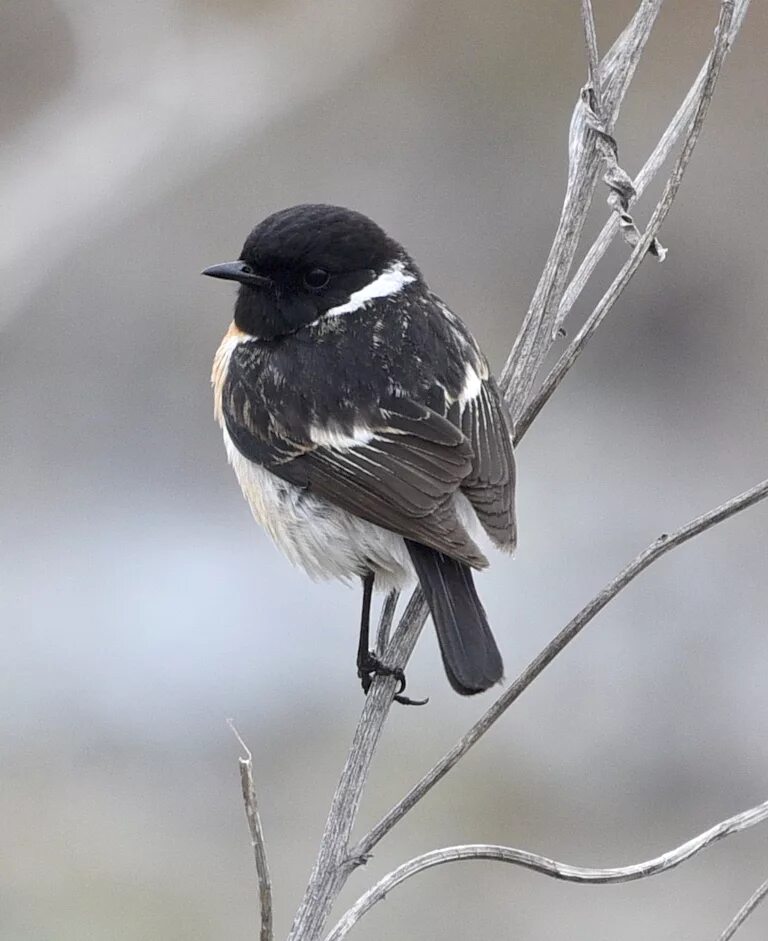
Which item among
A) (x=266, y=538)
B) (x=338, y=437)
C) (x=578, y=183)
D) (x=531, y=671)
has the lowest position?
(x=531, y=671)

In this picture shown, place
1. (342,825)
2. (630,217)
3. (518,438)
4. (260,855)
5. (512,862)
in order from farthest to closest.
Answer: (518,438), (630,217), (342,825), (512,862), (260,855)

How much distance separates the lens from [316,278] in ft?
12.4

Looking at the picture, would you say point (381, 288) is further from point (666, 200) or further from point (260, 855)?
point (260, 855)

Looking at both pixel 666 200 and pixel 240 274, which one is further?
pixel 240 274

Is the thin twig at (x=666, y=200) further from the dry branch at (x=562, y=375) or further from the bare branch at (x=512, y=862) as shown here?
the bare branch at (x=512, y=862)

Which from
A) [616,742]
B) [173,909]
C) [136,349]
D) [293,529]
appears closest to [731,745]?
[616,742]

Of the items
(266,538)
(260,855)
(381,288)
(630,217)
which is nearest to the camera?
(260,855)

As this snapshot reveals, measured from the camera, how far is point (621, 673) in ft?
21.8

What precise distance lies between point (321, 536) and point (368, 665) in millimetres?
359

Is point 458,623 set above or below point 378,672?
above

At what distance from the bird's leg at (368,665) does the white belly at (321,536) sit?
87 mm

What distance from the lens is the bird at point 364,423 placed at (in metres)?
3.21

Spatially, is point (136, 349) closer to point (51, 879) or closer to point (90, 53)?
Answer: point (90, 53)

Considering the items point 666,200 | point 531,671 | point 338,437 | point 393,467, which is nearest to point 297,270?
point 338,437
